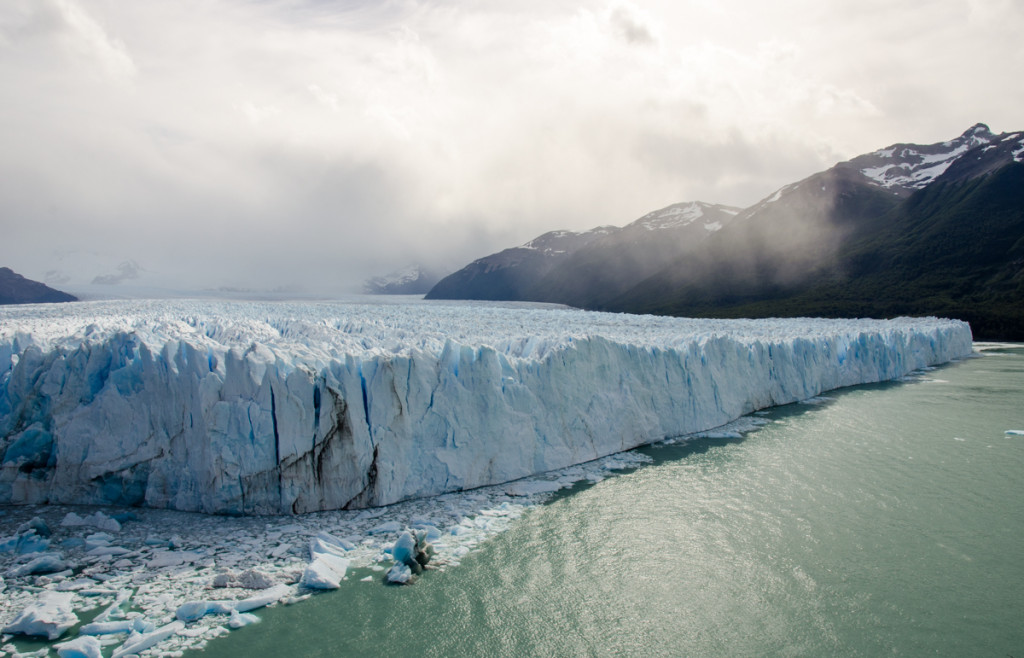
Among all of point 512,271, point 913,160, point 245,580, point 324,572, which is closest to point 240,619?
point 245,580

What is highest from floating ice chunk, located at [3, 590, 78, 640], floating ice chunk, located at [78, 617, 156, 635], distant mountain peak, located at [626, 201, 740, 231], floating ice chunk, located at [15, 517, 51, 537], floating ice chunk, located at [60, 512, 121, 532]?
distant mountain peak, located at [626, 201, 740, 231]

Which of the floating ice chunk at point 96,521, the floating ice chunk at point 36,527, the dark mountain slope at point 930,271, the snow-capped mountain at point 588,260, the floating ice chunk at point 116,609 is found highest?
the snow-capped mountain at point 588,260

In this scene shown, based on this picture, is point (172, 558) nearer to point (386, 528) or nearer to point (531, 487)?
point (386, 528)

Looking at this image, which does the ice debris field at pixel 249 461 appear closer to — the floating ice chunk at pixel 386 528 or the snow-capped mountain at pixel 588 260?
the floating ice chunk at pixel 386 528

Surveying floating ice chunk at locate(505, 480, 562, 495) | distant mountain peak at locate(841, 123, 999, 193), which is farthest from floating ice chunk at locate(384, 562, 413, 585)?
A: distant mountain peak at locate(841, 123, 999, 193)

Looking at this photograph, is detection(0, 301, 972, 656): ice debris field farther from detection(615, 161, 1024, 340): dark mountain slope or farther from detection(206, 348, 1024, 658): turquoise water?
detection(615, 161, 1024, 340): dark mountain slope

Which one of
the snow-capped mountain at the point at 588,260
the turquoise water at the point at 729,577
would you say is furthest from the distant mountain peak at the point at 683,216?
the turquoise water at the point at 729,577
